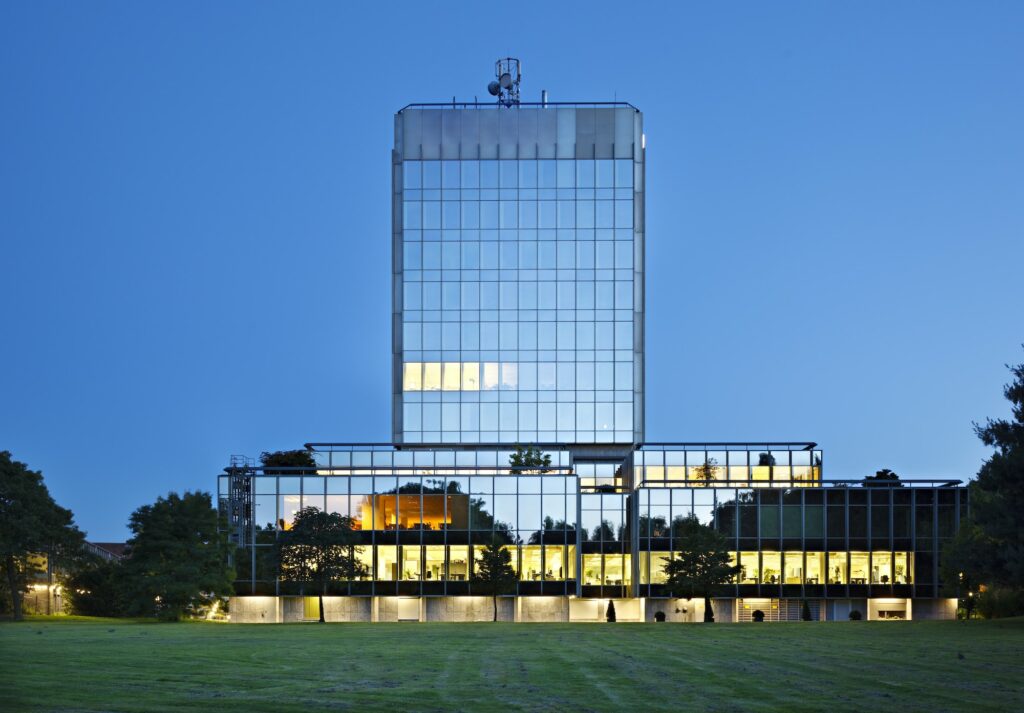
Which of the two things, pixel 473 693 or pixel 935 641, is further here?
pixel 935 641

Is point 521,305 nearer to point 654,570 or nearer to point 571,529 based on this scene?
point 571,529

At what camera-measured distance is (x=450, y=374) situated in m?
112

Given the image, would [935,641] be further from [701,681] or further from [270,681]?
[270,681]

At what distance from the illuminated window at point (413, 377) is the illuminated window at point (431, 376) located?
34 cm

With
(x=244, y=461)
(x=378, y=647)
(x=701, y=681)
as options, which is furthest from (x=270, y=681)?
(x=244, y=461)

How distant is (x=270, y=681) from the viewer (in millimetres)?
27500

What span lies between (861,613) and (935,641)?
4317 centimetres

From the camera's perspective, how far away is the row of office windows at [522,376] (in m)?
111

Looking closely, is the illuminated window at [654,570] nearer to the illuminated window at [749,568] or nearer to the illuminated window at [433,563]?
the illuminated window at [749,568]

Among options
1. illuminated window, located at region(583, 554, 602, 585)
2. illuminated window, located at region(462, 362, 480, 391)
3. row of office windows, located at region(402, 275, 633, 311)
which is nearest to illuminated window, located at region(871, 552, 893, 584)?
illuminated window, located at region(583, 554, 602, 585)

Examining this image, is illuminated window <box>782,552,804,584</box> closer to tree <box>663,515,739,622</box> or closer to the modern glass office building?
the modern glass office building

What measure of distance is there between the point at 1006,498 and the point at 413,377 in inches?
2591

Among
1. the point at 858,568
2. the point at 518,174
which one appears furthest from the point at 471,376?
the point at 858,568

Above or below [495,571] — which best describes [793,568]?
below
